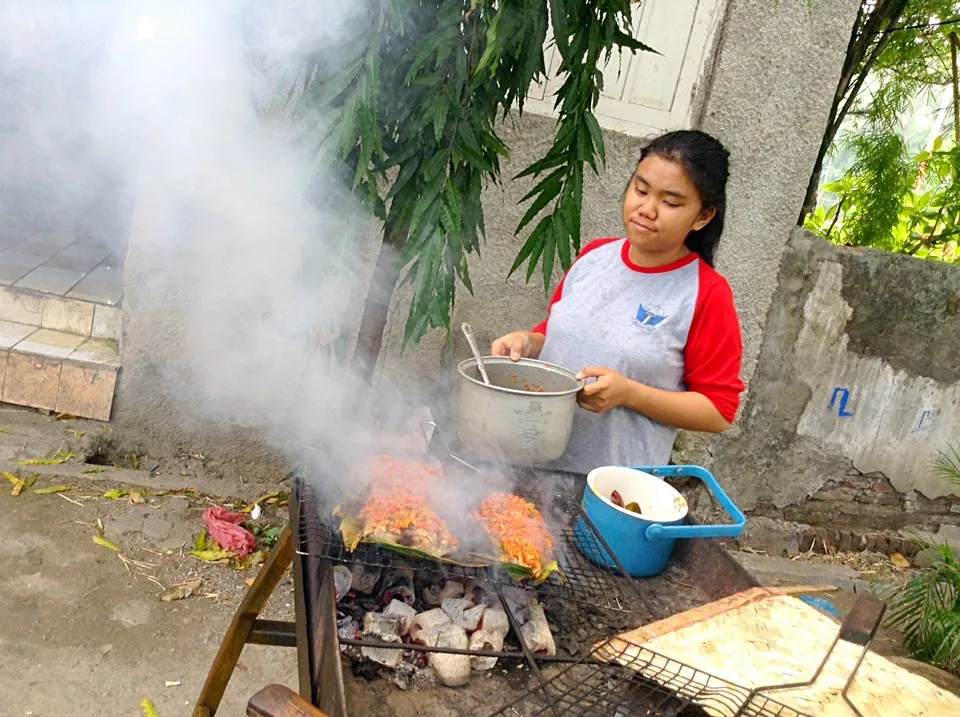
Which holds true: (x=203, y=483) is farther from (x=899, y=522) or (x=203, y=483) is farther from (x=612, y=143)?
(x=899, y=522)

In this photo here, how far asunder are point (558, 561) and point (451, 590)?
1.02 feet

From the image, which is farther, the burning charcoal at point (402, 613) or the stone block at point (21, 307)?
the stone block at point (21, 307)

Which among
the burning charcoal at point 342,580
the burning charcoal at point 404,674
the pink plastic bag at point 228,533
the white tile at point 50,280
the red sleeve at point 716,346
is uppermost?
the red sleeve at point 716,346

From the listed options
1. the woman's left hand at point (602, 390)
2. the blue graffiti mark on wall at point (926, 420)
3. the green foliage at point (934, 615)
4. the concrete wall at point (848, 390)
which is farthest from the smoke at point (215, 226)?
the blue graffiti mark on wall at point (926, 420)

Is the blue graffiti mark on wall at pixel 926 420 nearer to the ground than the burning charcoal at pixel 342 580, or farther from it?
farther from it

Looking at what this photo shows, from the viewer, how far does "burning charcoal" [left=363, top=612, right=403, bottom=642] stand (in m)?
1.69

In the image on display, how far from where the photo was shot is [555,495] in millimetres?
2328

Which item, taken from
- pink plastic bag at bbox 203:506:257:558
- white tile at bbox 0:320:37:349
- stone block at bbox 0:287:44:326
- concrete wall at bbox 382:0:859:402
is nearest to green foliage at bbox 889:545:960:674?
concrete wall at bbox 382:0:859:402

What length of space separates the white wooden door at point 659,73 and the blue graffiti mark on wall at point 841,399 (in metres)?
2.12

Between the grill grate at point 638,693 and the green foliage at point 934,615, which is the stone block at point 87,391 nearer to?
the grill grate at point 638,693

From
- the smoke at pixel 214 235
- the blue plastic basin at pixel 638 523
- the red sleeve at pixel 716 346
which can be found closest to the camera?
the blue plastic basin at pixel 638 523

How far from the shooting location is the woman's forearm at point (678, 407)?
8.25 ft

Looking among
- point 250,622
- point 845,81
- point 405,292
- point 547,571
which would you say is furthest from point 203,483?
point 845,81

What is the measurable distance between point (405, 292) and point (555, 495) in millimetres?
2082
